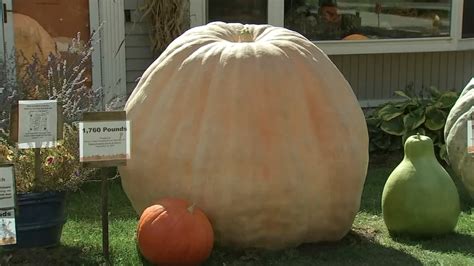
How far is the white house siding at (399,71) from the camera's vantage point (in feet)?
26.7

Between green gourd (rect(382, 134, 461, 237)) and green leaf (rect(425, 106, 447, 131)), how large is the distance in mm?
2590

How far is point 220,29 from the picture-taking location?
473 centimetres

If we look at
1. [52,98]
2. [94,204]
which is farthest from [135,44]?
[52,98]

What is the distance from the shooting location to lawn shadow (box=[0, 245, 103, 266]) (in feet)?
13.4

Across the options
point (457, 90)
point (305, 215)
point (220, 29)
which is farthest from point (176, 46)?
point (457, 90)

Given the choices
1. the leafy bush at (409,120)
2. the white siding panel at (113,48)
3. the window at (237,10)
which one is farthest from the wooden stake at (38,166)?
the leafy bush at (409,120)

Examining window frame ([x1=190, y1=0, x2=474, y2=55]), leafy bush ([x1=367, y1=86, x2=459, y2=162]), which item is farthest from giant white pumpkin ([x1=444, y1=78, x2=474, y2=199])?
window frame ([x1=190, y1=0, x2=474, y2=55])

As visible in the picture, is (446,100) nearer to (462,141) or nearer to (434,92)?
(434,92)

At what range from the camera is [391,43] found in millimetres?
7898

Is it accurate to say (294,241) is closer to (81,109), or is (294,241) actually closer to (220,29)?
(220,29)

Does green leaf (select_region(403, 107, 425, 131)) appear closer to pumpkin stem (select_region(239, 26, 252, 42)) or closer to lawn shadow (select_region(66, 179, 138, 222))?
lawn shadow (select_region(66, 179, 138, 222))

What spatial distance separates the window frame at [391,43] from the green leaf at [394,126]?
0.82 meters

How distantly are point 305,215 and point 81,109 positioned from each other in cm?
229

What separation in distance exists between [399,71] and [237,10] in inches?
84.3
